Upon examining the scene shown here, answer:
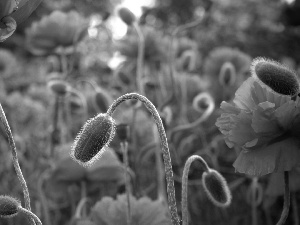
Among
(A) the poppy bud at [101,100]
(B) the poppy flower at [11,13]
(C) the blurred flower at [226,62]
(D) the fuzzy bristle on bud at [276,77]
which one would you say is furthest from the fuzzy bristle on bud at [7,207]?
(C) the blurred flower at [226,62]

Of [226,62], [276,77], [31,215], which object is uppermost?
[226,62]

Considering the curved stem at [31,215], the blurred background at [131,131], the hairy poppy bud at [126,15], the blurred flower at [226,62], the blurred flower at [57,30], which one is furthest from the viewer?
the blurred flower at [226,62]

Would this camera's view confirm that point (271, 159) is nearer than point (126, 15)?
Yes

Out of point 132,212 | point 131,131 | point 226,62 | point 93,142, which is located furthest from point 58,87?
point 226,62

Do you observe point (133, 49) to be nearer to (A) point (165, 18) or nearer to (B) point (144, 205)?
(B) point (144, 205)

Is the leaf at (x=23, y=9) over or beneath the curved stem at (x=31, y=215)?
over

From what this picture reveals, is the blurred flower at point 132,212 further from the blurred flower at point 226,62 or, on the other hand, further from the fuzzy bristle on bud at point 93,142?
the blurred flower at point 226,62

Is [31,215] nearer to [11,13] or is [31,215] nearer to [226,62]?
[11,13]

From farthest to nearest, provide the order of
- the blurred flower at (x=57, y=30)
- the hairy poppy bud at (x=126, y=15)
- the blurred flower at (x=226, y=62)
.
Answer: the blurred flower at (x=226, y=62)
the blurred flower at (x=57, y=30)
the hairy poppy bud at (x=126, y=15)
